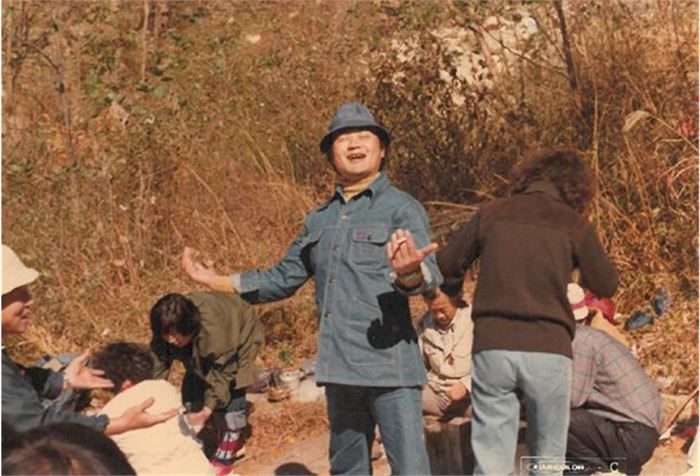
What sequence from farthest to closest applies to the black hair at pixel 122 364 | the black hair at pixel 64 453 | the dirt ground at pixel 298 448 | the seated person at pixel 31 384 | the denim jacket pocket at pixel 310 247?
the dirt ground at pixel 298 448 → the black hair at pixel 122 364 → the denim jacket pocket at pixel 310 247 → the seated person at pixel 31 384 → the black hair at pixel 64 453

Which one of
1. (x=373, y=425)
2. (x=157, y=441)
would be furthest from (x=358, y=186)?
(x=157, y=441)

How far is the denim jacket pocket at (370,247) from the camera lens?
4637 millimetres

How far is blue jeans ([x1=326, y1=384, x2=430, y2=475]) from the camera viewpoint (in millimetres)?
4574

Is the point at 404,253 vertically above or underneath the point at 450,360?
above

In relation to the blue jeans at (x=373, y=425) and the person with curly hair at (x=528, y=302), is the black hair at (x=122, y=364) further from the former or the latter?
the person with curly hair at (x=528, y=302)

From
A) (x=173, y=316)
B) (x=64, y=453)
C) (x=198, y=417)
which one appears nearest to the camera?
(x=64, y=453)

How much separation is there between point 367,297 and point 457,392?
1165 mm

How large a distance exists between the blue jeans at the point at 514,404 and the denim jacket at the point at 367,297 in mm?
240

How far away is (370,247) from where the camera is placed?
4.65m

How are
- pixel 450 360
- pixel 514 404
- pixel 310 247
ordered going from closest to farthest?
1. pixel 514 404
2. pixel 310 247
3. pixel 450 360

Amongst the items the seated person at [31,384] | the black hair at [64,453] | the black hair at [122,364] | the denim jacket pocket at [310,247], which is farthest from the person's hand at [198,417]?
the black hair at [64,453]

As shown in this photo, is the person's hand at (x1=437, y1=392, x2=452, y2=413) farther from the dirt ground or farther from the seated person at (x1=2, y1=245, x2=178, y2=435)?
the seated person at (x1=2, y1=245, x2=178, y2=435)

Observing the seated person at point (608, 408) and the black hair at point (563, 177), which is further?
the seated person at point (608, 408)

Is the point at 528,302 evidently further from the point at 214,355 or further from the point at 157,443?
the point at 214,355
